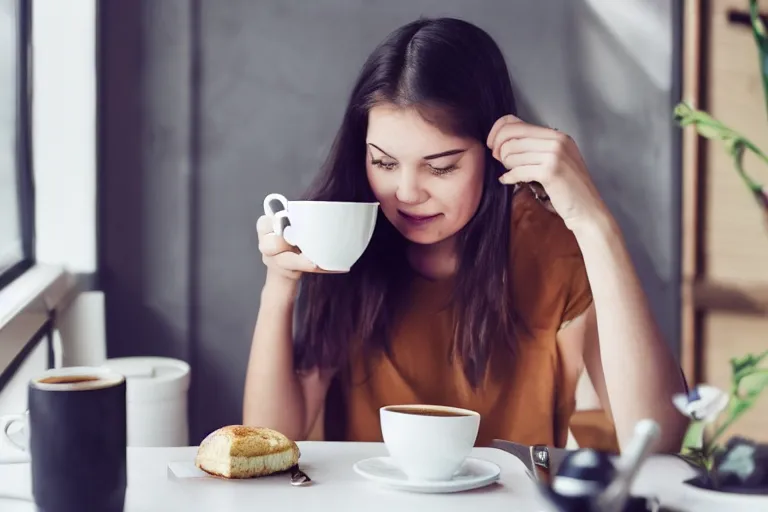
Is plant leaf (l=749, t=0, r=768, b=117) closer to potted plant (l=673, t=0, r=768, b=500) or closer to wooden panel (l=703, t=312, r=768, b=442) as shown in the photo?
potted plant (l=673, t=0, r=768, b=500)

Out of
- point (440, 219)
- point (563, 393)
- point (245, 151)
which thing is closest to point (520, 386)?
point (563, 393)

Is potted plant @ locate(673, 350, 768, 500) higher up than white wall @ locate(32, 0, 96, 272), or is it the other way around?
white wall @ locate(32, 0, 96, 272)

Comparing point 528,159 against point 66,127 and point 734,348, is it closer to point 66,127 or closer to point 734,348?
point 734,348

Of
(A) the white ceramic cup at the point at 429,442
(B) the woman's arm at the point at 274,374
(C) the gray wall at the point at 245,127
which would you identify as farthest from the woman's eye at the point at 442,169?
(A) the white ceramic cup at the point at 429,442

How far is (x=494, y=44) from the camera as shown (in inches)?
40.3

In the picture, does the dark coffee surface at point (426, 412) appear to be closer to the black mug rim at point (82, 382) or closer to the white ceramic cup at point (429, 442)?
the white ceramic cup at point (429, 442)

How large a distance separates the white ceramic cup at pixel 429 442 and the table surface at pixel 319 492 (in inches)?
1.0

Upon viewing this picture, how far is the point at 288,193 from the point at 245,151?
0.24ft

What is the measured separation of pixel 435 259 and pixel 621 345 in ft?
0.82

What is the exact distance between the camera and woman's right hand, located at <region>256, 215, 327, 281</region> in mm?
1022

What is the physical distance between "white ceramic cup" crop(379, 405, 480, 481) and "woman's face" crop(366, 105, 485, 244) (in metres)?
0.31

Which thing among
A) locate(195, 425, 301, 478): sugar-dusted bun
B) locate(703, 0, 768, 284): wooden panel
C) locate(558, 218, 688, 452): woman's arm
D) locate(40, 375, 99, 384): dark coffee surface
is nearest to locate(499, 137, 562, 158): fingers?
locate(558, 218, 688, 452): woman's arm

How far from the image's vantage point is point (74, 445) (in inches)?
26.7

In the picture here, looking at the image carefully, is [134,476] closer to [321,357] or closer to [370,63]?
[321,357]
